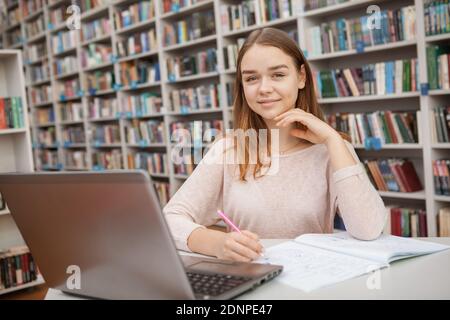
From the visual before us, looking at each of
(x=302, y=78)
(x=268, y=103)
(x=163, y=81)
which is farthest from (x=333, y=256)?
(x=163, y=81)

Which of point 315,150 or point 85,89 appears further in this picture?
point 85,89

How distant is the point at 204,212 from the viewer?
1.41 metres

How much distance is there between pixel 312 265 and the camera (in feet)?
2.95

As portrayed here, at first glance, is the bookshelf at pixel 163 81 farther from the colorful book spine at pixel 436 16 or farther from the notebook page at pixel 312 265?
the notebook page at pixel 312 265

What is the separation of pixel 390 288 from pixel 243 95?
0.85 m

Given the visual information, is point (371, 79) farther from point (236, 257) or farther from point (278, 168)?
point (236, 257)

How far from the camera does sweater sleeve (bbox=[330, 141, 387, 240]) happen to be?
1.08 metres

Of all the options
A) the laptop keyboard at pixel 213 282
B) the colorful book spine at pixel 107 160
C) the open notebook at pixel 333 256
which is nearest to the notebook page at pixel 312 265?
the open notebook at pixel 333 256

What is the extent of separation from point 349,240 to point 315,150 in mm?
404

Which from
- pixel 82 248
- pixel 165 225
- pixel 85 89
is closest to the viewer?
pixel 165 225

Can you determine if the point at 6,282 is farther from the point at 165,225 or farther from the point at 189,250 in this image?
the point at 165,225

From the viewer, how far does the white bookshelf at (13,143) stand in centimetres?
307

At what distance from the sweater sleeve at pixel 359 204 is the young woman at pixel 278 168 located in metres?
0.10
